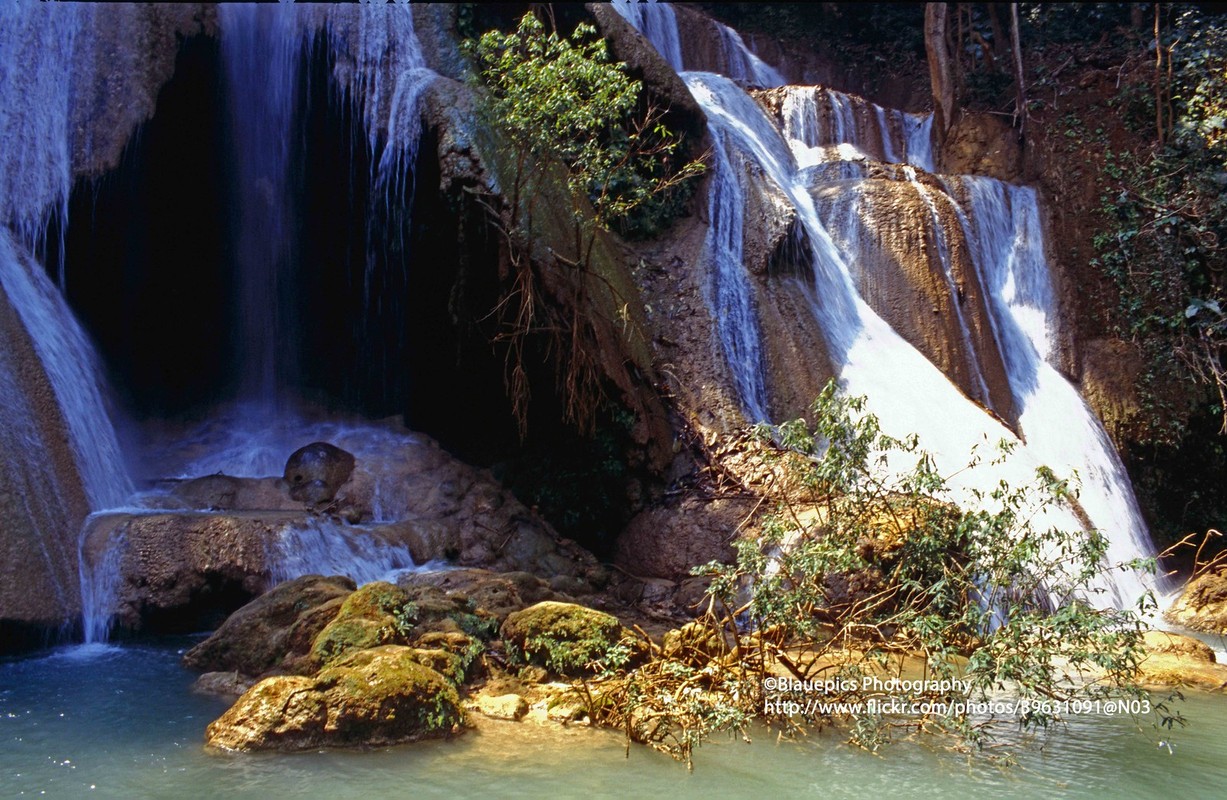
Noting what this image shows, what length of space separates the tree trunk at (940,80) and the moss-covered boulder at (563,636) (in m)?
14.8

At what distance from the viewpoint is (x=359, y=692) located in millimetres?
5770

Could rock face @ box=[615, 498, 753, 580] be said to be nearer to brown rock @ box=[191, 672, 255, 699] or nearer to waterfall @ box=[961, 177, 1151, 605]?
brown rock @ box=[191, 672, 255, 699]

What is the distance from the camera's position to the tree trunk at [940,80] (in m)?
18.9

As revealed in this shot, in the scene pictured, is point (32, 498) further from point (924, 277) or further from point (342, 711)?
point (924, 277)

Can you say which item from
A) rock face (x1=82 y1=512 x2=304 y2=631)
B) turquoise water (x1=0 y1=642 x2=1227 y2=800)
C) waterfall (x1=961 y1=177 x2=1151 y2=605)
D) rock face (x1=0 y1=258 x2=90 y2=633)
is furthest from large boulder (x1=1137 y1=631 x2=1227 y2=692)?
rock face (x1=0 y1=258 x2=90 y2=633)

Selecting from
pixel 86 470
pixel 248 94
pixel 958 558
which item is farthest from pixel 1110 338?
pixel 86 470

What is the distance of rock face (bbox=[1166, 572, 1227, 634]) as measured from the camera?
10938 millimetres

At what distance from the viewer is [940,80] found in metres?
19.0

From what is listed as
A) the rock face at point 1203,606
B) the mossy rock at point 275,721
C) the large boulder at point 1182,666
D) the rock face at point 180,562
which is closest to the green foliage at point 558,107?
the rock face at point 180,562

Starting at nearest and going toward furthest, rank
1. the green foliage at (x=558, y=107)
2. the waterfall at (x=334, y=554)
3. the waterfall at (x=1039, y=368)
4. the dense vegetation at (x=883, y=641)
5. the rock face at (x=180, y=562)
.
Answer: the dense vegetation at (x=883, y=641), the rock face at (x=180, y=562), the waterfall at (x=334, y=554), the green foliage at (x=558, y=107), the waterfall at (x=1039, y=368)

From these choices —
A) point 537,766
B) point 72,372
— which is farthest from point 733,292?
point 537,766

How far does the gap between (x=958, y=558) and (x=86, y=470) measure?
306 inches

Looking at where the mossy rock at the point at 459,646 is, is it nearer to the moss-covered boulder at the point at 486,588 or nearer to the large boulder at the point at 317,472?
the moss-covered boulder at the point at 486,588

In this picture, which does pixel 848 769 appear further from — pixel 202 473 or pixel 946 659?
pixel 202 473
